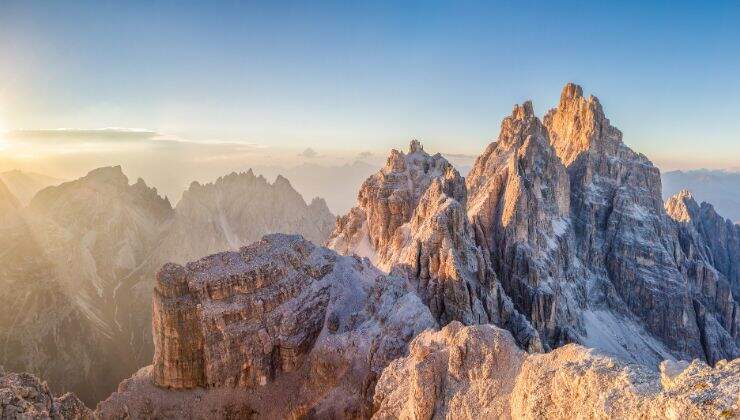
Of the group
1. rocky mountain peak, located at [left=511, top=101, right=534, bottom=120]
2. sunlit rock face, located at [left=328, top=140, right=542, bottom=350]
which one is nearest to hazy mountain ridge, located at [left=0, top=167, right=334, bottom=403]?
sunlit rock face, located at [left=328, top=140, right=542, bottom=350]

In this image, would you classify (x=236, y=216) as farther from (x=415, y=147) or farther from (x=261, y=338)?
(x=261, y=338)

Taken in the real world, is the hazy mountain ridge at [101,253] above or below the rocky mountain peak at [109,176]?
below

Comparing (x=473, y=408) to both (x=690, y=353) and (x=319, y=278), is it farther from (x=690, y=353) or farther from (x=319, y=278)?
(x=690, y=353)

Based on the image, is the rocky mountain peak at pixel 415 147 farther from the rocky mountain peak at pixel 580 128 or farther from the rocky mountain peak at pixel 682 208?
the rocky mountain peak at pixel 682 208

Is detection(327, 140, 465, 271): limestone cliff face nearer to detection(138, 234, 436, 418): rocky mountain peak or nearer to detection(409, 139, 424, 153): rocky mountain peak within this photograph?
detection(409, 139, 424, 153): rocky mountain peak

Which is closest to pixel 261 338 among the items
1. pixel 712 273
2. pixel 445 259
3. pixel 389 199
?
pixel 445 259

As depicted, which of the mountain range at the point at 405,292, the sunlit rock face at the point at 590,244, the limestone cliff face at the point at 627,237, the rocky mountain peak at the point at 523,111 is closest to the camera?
the mountain range at the point at 405,292

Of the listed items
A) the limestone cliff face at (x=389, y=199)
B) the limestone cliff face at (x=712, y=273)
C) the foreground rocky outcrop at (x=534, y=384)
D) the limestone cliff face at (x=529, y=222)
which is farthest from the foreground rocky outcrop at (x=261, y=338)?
the limestone cliff face at (x=712, y=273)

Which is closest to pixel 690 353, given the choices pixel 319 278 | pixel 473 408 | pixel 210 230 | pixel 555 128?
pixel 555 128
